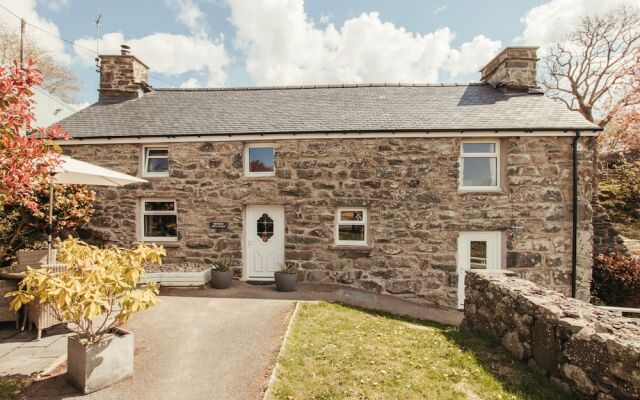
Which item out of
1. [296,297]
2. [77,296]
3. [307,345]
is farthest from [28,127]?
[296,297]

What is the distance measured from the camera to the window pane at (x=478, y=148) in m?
9.51

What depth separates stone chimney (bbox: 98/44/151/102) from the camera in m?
11.9

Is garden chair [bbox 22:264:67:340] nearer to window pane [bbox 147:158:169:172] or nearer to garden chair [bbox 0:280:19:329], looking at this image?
garden chair [bbox 0:280:19:329]

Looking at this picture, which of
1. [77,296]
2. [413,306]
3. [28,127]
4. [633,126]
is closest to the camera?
[77,296]

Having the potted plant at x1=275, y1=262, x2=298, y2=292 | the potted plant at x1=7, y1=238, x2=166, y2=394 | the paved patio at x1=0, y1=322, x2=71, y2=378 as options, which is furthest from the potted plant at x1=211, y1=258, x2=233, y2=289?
the potted plant at x1=7, y1=238, x2=166, y2=394

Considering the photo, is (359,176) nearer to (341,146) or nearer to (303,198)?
(341,146)

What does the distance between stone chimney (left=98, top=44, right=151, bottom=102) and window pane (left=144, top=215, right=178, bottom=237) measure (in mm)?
5078

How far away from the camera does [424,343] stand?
17.9ft

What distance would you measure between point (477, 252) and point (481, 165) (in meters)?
2.49

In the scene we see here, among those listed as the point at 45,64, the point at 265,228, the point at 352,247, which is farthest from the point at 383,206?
the point at 45,64

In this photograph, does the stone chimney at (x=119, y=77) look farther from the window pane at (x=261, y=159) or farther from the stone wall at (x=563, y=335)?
the stone wall at (x=563, y=335)

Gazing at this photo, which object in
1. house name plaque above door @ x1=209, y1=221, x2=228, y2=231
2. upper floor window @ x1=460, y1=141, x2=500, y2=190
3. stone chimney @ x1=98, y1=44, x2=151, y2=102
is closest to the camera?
upper floor window @ x1=460, y1=141, x2=500, y2=190

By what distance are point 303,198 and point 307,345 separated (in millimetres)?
4961

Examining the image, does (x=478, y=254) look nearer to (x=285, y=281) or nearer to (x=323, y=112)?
(x=285, y=281)
